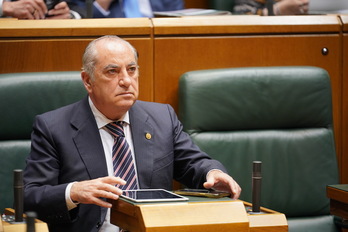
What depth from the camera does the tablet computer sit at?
1604 mm

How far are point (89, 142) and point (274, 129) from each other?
67cm

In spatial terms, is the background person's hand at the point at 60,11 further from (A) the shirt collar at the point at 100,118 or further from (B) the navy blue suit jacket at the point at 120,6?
(A) the shirt collar at the point at 100,118

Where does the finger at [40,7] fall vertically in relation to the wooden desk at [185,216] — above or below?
above

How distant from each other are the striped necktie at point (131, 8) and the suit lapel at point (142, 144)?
88 centimetres

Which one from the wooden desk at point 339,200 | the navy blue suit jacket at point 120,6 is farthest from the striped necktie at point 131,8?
the wooden desk at point 339,200

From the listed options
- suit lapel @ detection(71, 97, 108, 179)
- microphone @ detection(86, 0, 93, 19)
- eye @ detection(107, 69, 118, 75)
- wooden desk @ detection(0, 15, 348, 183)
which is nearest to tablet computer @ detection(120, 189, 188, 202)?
suit lapel @ detection(71, 97, 108, 179)

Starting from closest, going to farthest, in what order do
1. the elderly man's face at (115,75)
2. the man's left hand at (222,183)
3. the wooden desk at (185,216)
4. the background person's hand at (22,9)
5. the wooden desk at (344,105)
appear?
1. the wooden desk at (185,216)
2. the man's left hand at (222,183)
3. the elderly man's face at (115,75)
4. the background person's hand at (22,9)
5. the wooden desk at (344,105)

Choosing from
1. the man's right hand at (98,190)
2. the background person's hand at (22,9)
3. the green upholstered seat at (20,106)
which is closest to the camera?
the man's right hand at (98,190)

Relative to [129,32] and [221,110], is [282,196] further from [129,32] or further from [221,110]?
[129,32]

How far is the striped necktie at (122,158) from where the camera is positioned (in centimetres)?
203

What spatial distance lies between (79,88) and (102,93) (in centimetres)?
22

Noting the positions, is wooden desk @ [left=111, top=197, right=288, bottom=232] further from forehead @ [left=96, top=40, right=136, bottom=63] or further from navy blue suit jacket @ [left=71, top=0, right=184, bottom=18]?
navy blue suit jacket @ [left=71, top=0, right=184, bottom=18]

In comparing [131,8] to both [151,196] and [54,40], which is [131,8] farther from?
[151,196]

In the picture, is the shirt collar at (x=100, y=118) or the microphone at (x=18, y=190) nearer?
the microphone at (x=18, y=190)
